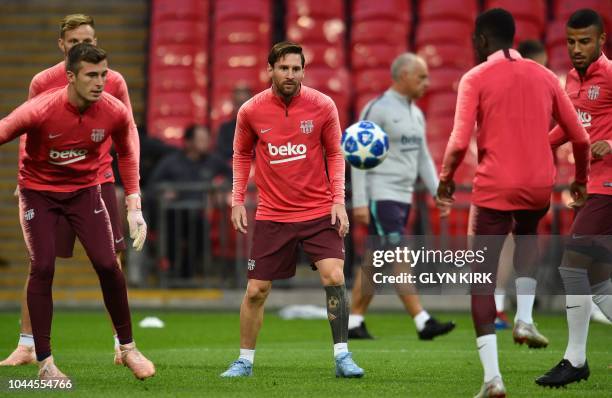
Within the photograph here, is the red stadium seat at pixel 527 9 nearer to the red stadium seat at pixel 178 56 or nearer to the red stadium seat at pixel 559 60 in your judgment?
the red stadium seat at pixel 559 60

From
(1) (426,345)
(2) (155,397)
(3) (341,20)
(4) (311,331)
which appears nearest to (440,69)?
(3) (341,20)

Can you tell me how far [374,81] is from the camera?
750 inches

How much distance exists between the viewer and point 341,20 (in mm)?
20266

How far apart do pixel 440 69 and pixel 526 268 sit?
11882 mm

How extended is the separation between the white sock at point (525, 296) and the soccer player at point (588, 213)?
89 cm

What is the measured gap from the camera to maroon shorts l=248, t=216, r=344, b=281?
25.5 ft

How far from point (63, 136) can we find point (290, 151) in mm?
1439

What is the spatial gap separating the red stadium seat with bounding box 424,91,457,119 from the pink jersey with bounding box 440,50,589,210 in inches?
456

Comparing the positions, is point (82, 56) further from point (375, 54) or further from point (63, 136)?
point (375, 54)

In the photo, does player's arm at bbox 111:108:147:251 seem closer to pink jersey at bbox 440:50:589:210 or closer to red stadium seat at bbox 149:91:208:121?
pink jersey at bbox 440:50:589:210

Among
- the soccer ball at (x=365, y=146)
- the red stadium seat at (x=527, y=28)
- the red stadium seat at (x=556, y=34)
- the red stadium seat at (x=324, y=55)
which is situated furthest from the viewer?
the red stadium seat at (x=324, y=55)

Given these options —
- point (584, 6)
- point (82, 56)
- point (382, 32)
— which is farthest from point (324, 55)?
point (82, 56)

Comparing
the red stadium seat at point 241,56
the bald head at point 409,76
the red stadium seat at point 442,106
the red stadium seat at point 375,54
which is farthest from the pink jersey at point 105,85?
the red stadium seat at point 241,56

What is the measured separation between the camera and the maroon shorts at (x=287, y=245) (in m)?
7.76
